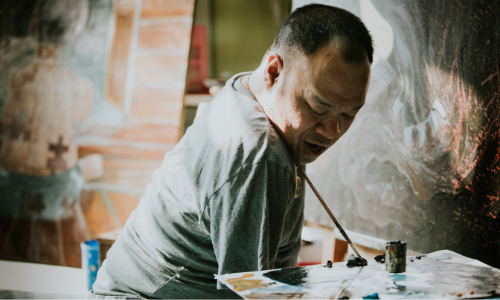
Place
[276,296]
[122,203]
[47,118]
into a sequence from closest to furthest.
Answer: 1. [276,296]
2. [122,203]
3. [47,118]

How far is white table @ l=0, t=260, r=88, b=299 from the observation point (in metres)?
2.58

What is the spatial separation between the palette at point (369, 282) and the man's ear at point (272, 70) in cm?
49

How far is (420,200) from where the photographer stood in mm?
1386

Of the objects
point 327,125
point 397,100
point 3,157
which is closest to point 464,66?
point 397,100

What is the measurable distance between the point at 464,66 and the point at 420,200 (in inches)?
19.9

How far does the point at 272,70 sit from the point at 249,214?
411 mm

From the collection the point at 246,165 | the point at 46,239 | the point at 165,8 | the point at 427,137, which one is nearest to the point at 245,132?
the point at 246,165

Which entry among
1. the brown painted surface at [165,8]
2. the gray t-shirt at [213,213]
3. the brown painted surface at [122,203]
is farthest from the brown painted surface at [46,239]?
the gray t-shirt at [213,213]

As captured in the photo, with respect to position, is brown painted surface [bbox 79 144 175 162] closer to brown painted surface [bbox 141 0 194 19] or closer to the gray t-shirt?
brown painted surface [bbox 141 0 194 19]

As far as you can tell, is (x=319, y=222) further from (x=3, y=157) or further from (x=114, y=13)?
(x=3, y=157)

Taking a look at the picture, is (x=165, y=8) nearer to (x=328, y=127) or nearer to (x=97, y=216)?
(x=97, y=216)

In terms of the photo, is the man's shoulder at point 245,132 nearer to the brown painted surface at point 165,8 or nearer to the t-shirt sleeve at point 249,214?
the t-shirt sleeve at point 249,214

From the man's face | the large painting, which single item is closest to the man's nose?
the man's face

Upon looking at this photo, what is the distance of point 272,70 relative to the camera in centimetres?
100
